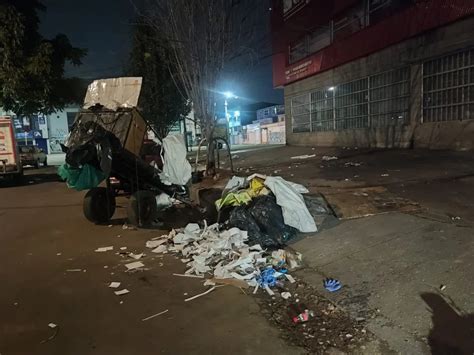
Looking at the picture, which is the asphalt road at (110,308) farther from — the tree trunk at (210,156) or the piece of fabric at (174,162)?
the tree trunk at (210,156)

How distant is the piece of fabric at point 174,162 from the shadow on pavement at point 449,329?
20.9 ft

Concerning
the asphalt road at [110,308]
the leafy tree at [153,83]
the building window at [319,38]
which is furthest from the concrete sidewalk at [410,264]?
the leafy tree at [153,83]

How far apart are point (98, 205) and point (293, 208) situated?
4517 mm

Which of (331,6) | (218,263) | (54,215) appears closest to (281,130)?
(331,6)

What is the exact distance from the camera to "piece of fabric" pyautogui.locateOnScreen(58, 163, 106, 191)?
23.8 feet

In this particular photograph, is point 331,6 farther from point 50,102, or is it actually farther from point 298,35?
point 50,102

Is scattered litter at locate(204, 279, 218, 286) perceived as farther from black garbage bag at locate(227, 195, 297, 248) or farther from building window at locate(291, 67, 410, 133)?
building window at locate(291, 67, 410, 133)

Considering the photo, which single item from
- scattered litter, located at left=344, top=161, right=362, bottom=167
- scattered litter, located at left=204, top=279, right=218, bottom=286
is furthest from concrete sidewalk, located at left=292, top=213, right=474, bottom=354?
scattered litter, located at left=344, top=161, right=362, bottom=167

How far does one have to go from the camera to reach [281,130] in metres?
45.3

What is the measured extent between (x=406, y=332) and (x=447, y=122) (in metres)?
9.93

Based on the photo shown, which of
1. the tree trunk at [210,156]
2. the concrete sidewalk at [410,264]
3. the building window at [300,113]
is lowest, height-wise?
the concrete sidewalk at [410,264]

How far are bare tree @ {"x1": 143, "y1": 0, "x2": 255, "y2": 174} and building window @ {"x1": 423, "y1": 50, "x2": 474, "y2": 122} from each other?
6.07 metres

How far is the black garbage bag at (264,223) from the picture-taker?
5.60m

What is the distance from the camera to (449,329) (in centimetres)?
315
